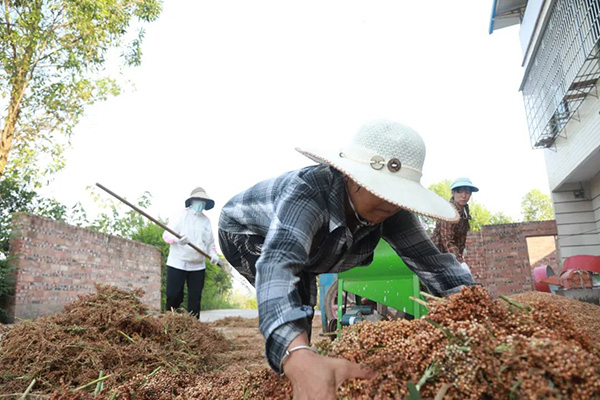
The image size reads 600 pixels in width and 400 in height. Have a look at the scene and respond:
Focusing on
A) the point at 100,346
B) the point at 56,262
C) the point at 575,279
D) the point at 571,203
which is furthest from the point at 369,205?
the point at 571,203

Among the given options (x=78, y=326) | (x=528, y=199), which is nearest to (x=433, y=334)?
(x=78, y=326)

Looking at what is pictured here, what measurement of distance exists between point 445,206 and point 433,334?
778 millimetres

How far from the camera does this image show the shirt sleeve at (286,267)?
4.14ft

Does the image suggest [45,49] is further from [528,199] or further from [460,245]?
[528,199]

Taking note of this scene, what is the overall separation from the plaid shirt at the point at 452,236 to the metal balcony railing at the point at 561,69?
3.23m

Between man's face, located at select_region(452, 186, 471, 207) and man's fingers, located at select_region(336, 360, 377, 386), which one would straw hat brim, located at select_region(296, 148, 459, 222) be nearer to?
man's fingers, located at select_region(336, 360, 377, 386)

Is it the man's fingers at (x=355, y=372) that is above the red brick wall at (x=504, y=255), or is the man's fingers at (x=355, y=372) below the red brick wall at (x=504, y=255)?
below

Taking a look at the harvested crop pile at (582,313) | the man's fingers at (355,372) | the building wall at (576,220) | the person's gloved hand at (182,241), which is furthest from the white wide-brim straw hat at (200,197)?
the building wall at (576,220)

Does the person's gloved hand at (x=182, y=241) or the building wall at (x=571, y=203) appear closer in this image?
the person's gloved hand at (x=182, y=241)

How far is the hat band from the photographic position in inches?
61.9

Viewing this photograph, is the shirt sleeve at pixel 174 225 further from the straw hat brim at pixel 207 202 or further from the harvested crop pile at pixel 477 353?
the harvested crop pile at pixel 477 353

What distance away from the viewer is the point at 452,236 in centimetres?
462

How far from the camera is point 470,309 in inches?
41.8

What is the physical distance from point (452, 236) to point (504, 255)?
21.8ft
